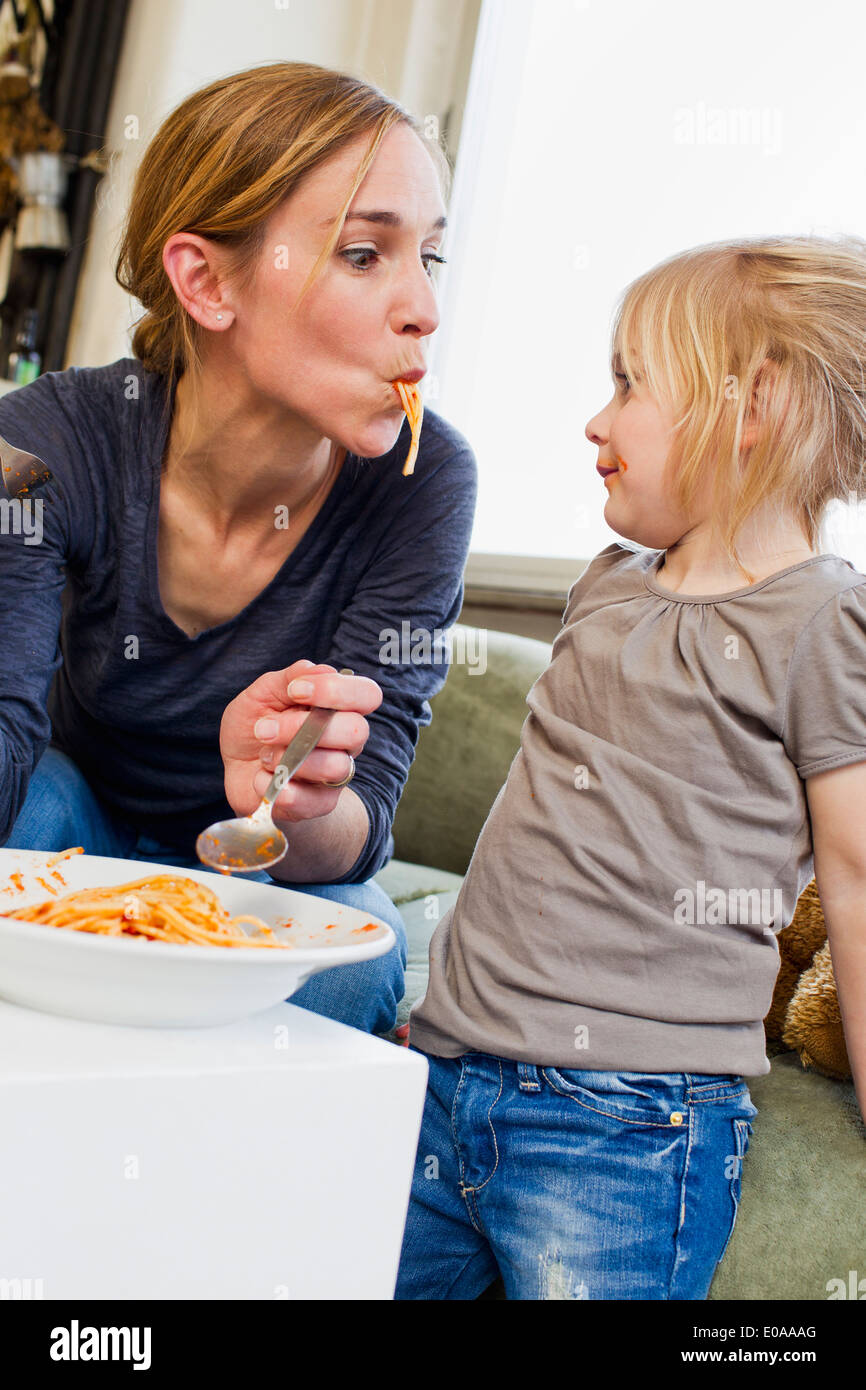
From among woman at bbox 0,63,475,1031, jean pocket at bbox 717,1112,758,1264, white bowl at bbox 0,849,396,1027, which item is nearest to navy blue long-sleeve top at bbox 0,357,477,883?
woman at bbox 0,63,475,1031

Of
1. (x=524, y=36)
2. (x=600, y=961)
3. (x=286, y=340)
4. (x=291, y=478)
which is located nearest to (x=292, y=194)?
(x=286, y=340)

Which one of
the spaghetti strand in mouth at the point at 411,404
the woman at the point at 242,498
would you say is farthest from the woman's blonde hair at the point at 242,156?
the spaghetti strand in mouth at the point at 411,404

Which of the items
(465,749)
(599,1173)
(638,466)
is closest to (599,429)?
(638,466)

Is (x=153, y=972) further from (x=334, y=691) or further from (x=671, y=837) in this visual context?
(x=671, y=837)

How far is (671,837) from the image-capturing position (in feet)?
3.28

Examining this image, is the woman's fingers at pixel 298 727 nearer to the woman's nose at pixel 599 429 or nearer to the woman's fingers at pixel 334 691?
the woman's fingers at pixel 334 691

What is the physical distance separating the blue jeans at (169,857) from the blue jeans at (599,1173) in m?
0.22

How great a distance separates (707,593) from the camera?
3.52ft

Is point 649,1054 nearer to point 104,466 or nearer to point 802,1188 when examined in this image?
point 802,1188

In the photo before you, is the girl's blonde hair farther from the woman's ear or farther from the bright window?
the bright window

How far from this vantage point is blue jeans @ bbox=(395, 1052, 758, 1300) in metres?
0.92

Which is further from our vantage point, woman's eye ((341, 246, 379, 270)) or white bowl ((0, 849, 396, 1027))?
woman's eye ((341, 246, 379, 270))

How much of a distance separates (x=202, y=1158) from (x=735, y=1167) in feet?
1.61

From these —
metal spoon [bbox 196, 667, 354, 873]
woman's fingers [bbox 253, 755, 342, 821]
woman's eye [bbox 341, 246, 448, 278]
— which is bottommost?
woman's fingers [bbox 253, 755, 342, 821]
